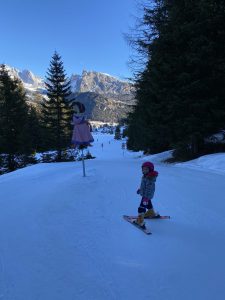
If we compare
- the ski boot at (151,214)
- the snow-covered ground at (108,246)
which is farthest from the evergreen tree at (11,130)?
the ski boot at (151,214)

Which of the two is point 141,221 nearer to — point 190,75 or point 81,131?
point 81,131

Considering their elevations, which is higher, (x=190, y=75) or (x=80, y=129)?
(x=190, y=75)

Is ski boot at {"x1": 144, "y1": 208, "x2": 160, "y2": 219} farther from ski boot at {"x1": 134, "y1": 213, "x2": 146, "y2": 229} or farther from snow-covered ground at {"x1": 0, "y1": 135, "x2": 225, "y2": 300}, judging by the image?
ski boot at {"x1": 134, "y1": 213, "x2": 146, "y2": 229}

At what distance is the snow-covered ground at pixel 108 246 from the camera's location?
388 centimetres

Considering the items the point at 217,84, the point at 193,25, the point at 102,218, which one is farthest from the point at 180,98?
the point at 102,218

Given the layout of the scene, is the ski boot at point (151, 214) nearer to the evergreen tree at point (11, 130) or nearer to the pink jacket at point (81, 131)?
the pink jacket at point (81, 131)

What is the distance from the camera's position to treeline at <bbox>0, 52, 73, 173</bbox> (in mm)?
34781

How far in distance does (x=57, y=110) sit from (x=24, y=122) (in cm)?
452

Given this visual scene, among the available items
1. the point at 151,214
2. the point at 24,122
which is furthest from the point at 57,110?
the point at 151,214

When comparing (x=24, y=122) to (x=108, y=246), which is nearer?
(x=108, y=246)

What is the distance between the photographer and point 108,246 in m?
5.14

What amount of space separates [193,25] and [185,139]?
5.50m

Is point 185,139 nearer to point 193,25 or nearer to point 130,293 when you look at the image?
point 193,25

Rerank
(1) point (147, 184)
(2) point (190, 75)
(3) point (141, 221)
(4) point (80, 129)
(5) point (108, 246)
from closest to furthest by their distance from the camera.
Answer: (5) point (108, 246) → (3) point (141, 221) → (1) point (147, 184) → (4) point (80, 129) → (2) point (190, 75)
